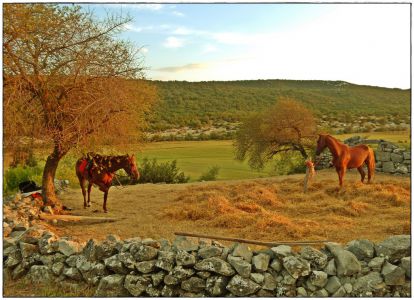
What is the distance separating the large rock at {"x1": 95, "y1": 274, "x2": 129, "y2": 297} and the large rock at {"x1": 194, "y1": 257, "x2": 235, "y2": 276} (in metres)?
1.26

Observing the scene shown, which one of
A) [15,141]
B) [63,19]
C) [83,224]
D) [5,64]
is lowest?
[83,224]

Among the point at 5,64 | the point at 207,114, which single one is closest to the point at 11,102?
the point at 5,64

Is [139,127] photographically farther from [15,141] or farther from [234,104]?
[234,104]

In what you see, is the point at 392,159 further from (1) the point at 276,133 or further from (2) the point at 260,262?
→ (2) the point at 260,262

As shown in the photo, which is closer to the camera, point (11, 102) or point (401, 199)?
point (11, 102)

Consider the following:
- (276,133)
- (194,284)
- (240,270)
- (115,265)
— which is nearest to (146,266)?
(115,265)

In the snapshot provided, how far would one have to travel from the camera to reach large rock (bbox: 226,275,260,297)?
7363mm

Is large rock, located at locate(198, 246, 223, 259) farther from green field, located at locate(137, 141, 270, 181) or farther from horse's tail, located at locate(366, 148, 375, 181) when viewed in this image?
green field, located at locate(137, 141, 270, 181)

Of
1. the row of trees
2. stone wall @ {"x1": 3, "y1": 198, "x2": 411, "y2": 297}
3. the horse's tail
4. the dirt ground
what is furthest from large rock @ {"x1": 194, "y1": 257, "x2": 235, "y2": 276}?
the horse's tail

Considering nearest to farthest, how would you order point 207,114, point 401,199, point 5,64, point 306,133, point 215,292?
point 215,292 → point 5,64 → point 401,199 → point 306,133 → point 207,114

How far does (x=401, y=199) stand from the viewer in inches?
590

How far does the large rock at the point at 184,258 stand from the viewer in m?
7.59

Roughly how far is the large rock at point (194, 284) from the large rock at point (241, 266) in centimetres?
56

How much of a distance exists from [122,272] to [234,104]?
49506 mm
